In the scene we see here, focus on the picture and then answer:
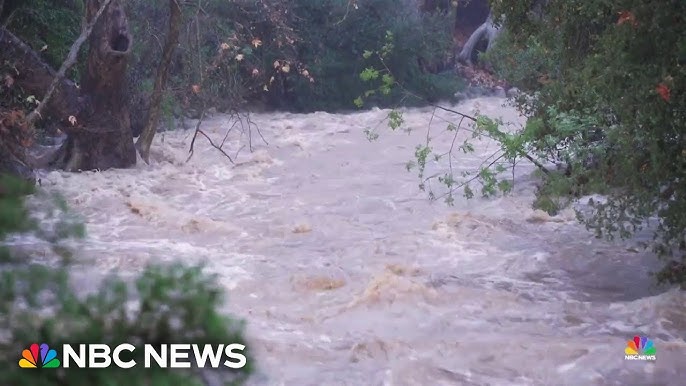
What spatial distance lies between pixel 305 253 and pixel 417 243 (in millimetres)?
1348

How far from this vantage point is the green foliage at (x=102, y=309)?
2016mm

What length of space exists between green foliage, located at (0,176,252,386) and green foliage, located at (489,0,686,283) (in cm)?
403

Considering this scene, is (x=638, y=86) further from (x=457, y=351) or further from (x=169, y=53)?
(x=169, y=53)

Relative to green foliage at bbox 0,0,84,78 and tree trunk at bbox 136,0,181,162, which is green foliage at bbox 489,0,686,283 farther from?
green foliage at bbox 0,0,84,78

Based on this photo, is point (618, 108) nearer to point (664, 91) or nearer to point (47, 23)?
point (664, 91)

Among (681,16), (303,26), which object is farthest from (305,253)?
(303,26)

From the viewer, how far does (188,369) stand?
80.8 inches

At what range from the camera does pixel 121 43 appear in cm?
1233

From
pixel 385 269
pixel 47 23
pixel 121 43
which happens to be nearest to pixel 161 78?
pixel 121 43

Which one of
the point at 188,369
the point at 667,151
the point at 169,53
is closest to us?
the point at 188,369

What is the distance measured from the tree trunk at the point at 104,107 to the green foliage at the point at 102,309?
1054 cm

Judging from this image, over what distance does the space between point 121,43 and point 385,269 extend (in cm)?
621

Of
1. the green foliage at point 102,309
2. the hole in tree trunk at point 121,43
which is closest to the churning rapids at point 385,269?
the green foliage at point 102,309

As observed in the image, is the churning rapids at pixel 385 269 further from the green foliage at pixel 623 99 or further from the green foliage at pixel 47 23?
the green foliage at pixel 47 23
